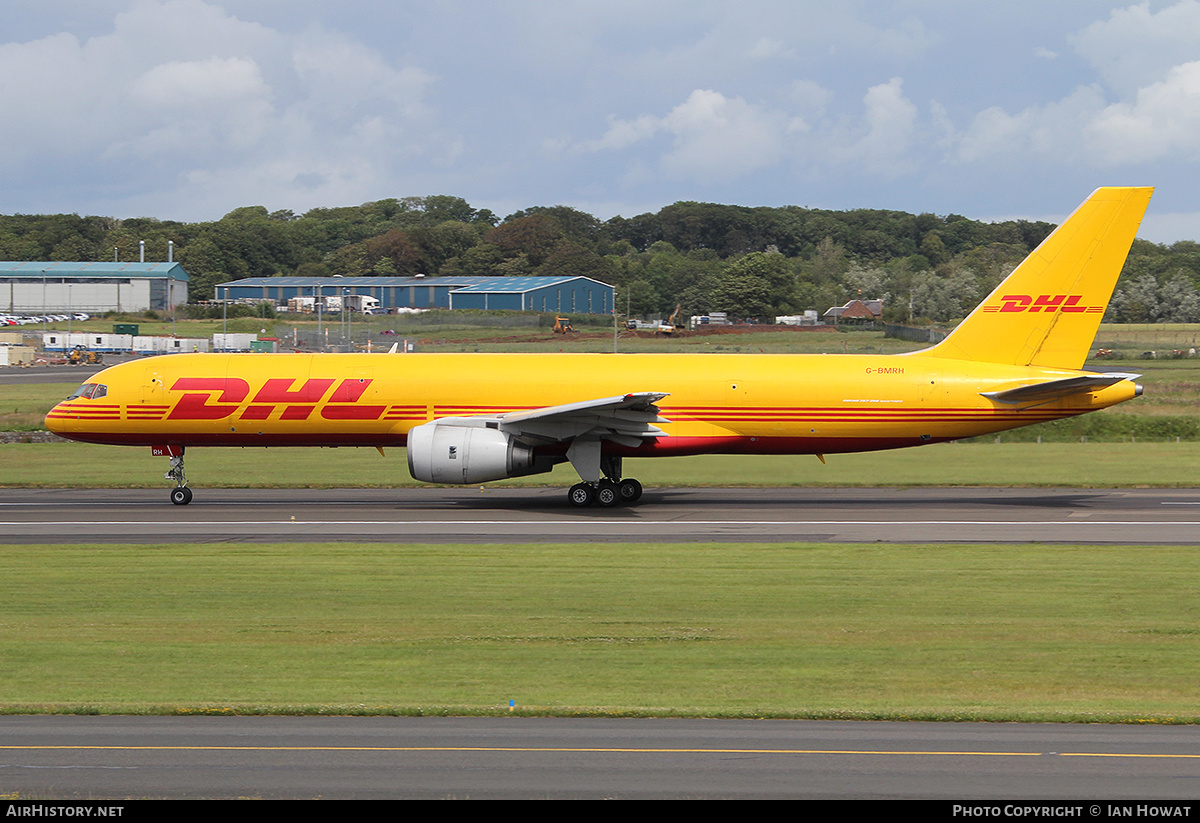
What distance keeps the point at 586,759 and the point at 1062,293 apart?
2759 centimetres

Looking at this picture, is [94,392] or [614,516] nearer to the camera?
[614,516]

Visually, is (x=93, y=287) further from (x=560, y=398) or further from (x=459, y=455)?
(x=459, y=455)

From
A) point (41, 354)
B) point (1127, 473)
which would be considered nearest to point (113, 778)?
point (1127, 473)

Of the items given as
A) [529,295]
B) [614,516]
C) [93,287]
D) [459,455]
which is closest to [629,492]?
[614,516]

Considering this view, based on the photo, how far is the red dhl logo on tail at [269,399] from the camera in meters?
33.9

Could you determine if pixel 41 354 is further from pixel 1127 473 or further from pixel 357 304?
pixel 1127 473

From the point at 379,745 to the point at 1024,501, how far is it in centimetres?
2684

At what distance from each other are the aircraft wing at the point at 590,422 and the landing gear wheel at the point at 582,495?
4.99ft

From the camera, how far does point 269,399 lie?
34125 millimetres

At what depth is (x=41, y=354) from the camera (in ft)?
371

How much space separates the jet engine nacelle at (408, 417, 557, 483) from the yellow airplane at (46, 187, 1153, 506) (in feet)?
2.46

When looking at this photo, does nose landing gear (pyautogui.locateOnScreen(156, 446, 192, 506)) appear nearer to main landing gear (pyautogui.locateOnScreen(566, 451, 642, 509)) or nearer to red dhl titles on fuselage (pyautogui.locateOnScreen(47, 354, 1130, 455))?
red dhl titles on fuselage (pyautogui.locateOnScreen(47, 354, 1130, 455))

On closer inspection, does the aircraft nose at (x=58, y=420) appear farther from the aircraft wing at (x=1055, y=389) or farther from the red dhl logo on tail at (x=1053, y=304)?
the red dhl logo on tail at (x=1053, y=304)

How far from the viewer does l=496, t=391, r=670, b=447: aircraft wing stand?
31.7m
